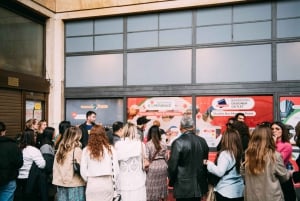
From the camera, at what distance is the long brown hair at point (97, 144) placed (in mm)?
4855

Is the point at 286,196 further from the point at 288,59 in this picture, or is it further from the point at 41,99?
the point at 41,99

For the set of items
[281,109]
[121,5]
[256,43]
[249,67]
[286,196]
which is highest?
[121,5]

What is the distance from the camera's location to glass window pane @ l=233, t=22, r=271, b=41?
9352 millimetres

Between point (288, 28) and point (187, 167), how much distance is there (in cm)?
577

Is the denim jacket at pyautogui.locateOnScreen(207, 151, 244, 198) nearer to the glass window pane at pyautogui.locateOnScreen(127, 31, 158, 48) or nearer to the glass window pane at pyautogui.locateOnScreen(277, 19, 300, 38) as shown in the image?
the glass window pane at pyautogui.locateOnScreen(277, 19, 300, 38)

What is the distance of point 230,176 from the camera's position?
188 inches

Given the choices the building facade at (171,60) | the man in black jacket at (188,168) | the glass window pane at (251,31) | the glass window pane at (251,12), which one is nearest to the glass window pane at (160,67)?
the building facade at (171,60)

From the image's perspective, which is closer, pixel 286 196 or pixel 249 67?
pixel 286 196

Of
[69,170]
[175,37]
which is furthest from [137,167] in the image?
[175,37]

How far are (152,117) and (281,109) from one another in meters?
3.51

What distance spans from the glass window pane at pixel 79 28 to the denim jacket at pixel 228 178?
7.44 m

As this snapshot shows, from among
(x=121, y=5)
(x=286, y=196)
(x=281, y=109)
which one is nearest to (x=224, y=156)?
(x=286, y=196)

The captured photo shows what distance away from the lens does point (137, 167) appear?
5480 millimetres

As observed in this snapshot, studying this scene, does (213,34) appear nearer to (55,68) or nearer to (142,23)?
(142,23)
